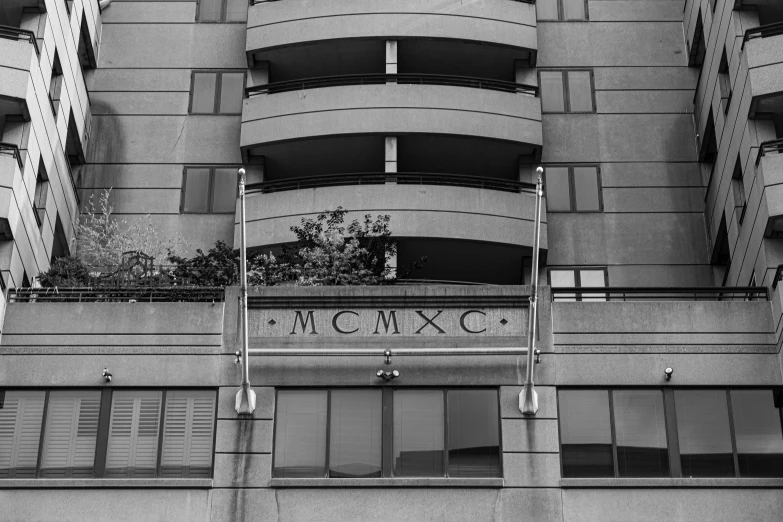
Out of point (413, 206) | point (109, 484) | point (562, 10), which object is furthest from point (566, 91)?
point (109, 484)

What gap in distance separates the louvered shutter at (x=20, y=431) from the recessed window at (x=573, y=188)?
1757 centimetres

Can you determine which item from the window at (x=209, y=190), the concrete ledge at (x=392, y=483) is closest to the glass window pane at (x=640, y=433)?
the concrete ledge at (x=392, y=483)

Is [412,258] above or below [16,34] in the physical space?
below

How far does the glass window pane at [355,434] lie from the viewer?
3194 cm

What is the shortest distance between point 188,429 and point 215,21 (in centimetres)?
1909

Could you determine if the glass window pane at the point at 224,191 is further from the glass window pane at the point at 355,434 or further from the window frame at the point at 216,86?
the glass window pane at the point at 355,434

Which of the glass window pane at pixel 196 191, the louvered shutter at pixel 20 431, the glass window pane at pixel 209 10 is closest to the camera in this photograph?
the louvered shutter at pixel 20 431

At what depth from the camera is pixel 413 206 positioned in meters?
41.3

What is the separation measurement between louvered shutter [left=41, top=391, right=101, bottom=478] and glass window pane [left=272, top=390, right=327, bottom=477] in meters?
4.20

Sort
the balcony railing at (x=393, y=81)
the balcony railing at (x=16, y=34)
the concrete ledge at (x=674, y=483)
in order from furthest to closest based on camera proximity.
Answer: the balcony railing at (x=393, y=81), the balcony railing at (x=16, y=34), the concrete ledge at (x=674, y=483)

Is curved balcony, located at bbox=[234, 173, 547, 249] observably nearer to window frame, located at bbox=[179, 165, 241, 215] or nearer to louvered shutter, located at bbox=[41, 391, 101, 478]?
window frame, located at bbox=[179, 165, 241, 215]

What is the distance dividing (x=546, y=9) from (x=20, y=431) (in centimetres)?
→ 2371

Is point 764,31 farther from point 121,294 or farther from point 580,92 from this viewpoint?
point 121,294

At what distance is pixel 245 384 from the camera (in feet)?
106
